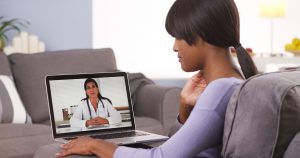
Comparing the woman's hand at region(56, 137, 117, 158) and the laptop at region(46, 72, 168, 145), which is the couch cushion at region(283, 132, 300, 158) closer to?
the woman's hand at region(56, 137, 117, 158)

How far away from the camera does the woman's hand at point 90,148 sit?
1.30 metres

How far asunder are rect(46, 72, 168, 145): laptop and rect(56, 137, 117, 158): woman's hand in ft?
0.73

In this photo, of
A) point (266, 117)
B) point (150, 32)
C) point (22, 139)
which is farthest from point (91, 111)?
point (150, 32)

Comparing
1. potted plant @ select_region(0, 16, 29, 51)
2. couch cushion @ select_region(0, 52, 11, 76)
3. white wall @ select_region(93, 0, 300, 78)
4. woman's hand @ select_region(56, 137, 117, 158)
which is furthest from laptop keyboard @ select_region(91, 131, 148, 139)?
white wall @ select_region(93, 0, 300, 78)

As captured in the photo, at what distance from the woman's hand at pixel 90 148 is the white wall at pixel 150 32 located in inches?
142

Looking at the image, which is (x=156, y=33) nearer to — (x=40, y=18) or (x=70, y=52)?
(x=40, y=18)

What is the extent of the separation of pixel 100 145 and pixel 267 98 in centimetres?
41

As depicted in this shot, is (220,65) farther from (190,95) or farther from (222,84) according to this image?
(190,95)

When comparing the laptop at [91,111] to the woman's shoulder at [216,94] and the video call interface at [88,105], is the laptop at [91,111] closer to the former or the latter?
the video call interface at [88,105]

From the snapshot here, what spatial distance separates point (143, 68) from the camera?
16.6 feet

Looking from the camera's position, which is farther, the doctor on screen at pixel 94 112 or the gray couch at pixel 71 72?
the gray couch at pixel 71 72

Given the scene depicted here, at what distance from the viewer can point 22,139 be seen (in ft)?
9.02

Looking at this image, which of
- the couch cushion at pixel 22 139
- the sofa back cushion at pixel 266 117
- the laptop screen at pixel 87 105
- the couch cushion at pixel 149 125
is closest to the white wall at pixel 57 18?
the couch cushion at pixel 149 125

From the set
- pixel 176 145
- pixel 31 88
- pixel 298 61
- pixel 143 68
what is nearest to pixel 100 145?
pixel 176 145
